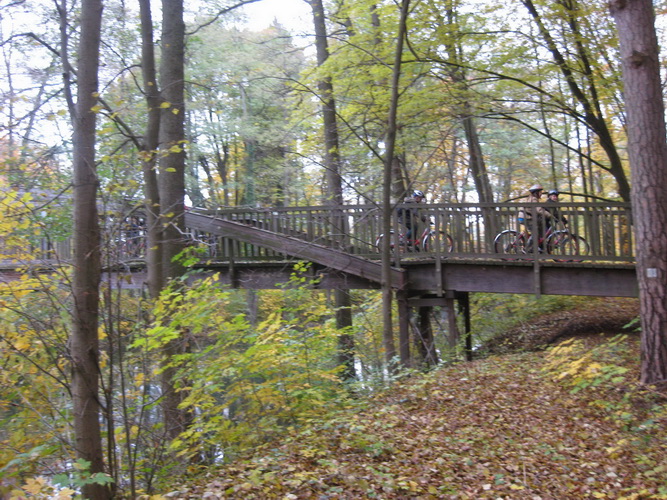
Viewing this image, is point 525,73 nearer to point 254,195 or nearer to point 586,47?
point 586,47

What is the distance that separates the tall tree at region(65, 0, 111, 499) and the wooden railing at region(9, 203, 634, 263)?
193 inches

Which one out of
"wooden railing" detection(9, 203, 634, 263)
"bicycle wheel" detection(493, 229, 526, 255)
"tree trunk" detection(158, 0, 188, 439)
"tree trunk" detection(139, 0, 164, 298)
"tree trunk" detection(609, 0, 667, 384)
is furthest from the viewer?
"bicycle wheel" detection(493, 229, 526, 255)

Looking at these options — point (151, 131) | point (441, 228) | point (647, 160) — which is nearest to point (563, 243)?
point (441, 228)

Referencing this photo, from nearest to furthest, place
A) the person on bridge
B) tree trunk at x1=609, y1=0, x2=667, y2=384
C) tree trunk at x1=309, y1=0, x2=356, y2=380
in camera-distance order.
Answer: tree trunk at x1=609, y1=0, x2=667, y2=384 → the person on bridge → tree trunk at x1=309, y1=0, x2=356, y2=380

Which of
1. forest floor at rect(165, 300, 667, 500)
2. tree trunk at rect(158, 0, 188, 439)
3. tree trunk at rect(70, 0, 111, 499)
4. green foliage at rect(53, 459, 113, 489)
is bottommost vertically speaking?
forest floor at rect(165, 300, 667, 500)

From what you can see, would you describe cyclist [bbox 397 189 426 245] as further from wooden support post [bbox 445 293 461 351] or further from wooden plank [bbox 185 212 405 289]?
wooden support post [bbox 445 293 461 351]

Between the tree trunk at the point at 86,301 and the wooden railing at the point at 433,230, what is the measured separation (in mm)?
4892

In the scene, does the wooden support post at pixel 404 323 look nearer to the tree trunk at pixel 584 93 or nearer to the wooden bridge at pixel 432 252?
the wooden bridge at pixel 432 252

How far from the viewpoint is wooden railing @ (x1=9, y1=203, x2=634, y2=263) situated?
385 inches

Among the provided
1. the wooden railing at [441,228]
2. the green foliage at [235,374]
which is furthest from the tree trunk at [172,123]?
the wooden railing at [441,228]

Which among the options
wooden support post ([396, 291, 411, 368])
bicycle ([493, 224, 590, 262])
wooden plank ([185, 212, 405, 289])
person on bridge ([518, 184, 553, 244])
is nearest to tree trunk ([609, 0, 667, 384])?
bicycle ([493, 224, 590, 262])

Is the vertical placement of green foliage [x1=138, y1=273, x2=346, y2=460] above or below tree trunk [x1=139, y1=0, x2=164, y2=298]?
below

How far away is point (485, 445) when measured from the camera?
225 inches

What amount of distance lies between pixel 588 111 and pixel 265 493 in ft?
33.8
